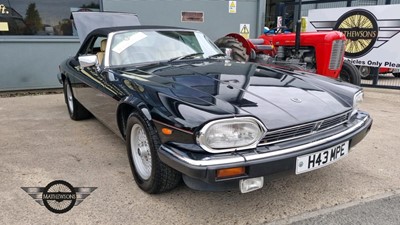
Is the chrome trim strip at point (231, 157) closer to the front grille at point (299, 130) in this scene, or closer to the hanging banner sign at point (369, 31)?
the front grille at point (299, 130)

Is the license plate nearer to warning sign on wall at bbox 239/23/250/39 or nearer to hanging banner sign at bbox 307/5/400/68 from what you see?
hanging banner sign at bbox 307/5/400/68

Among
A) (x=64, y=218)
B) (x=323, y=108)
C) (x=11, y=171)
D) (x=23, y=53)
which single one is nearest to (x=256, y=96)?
(x=323, y=108)

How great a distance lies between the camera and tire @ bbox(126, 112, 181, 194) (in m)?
2.38

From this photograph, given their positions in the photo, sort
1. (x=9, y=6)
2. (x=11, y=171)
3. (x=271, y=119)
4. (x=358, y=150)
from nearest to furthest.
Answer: (x=271, y=119), (x=11, y=171), (x=358, y=150), (x=9, y=6)

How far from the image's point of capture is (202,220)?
7.79 feet

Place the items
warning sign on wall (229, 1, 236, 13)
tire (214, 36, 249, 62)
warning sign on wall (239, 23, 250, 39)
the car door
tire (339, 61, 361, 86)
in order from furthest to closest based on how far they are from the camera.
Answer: warning sign on wall (239, 23, 250, 39), warning sign on wall (229, 1, 236, 13), tire (339, 61, 361, 86), tire (214, 36, 249, 62), the car door

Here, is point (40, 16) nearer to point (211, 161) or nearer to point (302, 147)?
point (211, 161)

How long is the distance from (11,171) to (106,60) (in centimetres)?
140

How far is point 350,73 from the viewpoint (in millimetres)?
6523

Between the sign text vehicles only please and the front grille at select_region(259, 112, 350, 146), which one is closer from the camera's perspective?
the front grille at select_region(259, 112, 350, 146)

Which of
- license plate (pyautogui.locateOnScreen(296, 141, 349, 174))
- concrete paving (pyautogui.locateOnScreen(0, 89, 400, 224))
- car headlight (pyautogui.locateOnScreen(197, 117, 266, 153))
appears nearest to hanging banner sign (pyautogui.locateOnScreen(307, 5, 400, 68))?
concrete paving (pyautogui.locateOnScreen(0, 89, 400, 224))

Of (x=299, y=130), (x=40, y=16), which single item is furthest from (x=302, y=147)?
(x=40, y=16)

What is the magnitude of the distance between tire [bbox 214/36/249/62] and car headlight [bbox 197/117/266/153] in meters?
3.32

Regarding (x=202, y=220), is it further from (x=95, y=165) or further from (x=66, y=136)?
(x=66, y=136)
